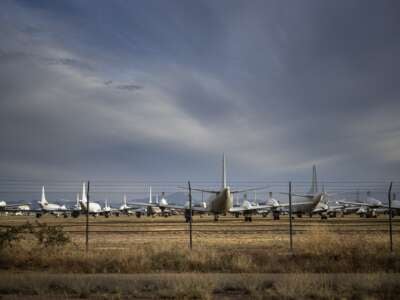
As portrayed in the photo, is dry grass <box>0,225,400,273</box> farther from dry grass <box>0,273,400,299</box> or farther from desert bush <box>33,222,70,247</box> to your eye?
dry grass <box>0,273,400,299</box>

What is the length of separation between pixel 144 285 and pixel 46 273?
11.8 feet

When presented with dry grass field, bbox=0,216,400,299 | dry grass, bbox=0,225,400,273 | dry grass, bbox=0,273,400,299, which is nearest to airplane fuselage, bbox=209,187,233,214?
dry grass field, bbox=0,216,400,299

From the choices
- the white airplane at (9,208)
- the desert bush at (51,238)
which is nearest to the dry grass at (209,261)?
the desert bush at (51,238)

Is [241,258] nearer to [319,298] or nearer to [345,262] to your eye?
[345,262]

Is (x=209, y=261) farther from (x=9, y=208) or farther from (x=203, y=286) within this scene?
(x=9, y=208)

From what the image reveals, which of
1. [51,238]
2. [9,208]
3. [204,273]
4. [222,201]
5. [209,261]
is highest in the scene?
[222,201]

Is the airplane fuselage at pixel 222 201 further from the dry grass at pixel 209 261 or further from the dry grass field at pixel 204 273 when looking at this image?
the dry grass at pixel 209 261

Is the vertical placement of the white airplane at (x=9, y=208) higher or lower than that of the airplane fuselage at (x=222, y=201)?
lower

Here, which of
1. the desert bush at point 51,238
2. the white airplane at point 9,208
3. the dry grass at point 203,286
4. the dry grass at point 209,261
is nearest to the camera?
the dry grass at point 203,286

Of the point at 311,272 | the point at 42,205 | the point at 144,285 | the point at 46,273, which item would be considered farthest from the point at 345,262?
the point at 42,205

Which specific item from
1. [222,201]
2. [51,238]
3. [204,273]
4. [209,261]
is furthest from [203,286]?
[222,201]

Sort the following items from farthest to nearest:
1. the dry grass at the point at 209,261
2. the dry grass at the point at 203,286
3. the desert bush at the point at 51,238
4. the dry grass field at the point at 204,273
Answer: the desert bush at the point at 51,238, the dry grass at the point at 209,261, the dry grass field at the point at 204,273, the dry grass at the point at 203,286

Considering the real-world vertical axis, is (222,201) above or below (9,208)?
above

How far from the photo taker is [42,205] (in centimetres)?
9875
